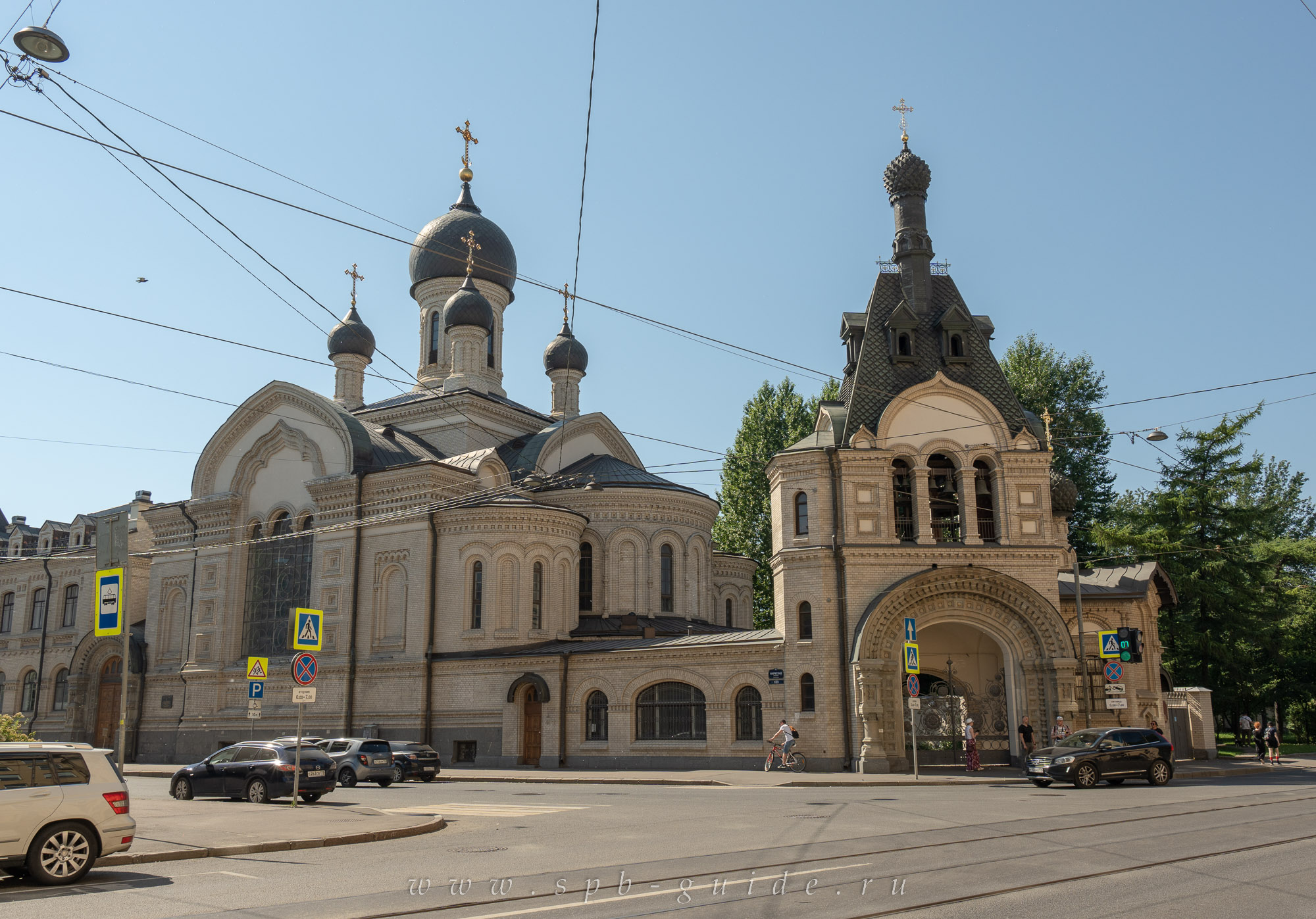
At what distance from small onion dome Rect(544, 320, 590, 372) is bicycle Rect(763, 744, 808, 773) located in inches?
820

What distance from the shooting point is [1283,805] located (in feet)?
51.5

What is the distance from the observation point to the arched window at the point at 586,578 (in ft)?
119

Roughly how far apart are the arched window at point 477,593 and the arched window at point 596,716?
4.61 metres

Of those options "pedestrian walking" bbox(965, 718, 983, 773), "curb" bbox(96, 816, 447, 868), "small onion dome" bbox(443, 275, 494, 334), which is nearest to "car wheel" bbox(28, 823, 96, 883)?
"curb" bbox(96, 816, 447, 868)

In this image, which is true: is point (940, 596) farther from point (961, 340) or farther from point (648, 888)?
point (648, 888)

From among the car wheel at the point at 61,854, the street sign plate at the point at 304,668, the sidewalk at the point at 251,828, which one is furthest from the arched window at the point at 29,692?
the car wheel at the point at 61,854

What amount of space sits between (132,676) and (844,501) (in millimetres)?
26396

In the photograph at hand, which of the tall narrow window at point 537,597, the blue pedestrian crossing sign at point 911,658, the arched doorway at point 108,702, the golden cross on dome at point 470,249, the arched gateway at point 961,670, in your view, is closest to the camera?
the blue pedestrian crossing sign at point 911,658

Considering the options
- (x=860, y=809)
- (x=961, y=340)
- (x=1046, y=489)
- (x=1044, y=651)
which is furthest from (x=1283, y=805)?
(x=961, y=340)

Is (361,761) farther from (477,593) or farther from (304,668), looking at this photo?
(477,593)

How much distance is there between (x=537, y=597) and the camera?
33531 mm

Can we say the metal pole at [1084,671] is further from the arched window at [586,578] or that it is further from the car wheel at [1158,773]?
the arched window at [586,578]

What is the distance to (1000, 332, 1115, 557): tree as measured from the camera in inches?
1740

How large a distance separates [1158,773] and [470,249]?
30053 millimetres
